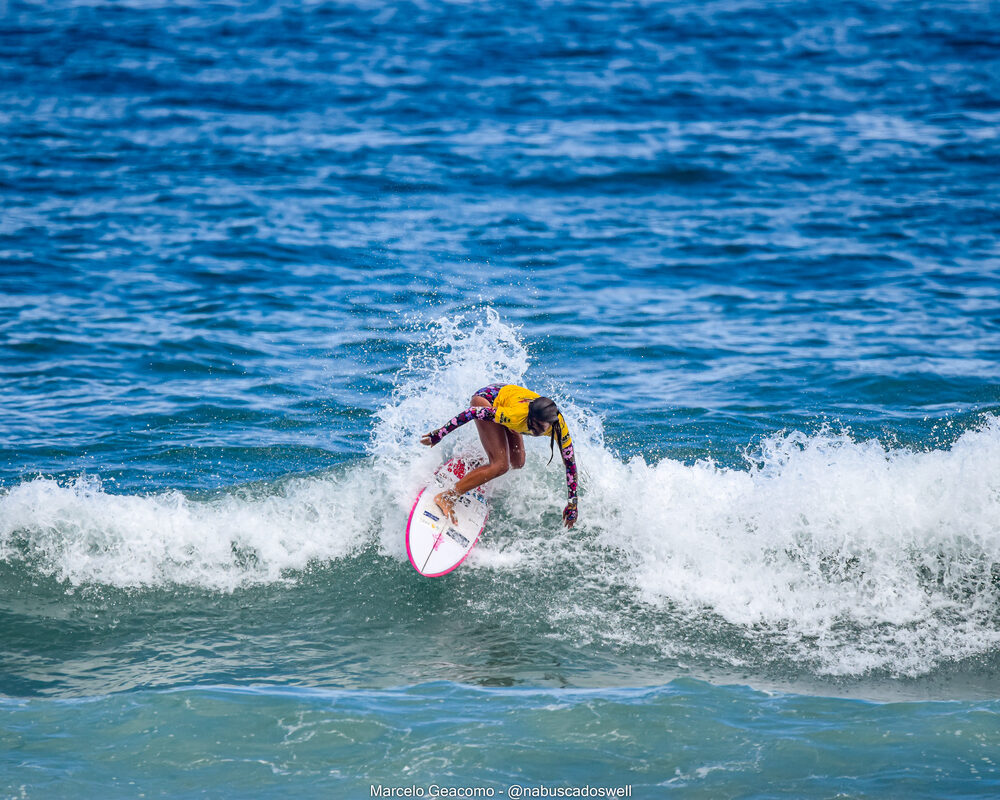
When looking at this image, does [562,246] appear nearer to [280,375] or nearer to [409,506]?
[280,375]

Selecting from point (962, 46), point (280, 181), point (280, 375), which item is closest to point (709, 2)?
point (962, 46)

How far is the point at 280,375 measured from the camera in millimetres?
15961

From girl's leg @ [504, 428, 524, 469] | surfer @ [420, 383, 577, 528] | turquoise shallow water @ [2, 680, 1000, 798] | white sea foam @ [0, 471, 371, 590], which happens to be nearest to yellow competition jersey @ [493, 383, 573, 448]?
surfer @ [420, 383, 577, 528]

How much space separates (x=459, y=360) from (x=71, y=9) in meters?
27.8

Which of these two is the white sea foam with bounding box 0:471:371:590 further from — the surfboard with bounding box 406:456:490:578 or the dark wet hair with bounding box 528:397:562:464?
the dark wet hair with bounding box 528:397:562:464

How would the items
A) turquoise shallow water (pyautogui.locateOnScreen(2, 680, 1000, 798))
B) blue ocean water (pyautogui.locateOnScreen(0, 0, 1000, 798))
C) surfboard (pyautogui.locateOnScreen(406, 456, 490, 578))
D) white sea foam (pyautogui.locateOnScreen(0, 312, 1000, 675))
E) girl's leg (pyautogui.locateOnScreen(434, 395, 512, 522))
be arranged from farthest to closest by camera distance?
girl's leg (pyautogui.locateOnScreen(434, 395, 512, 522)) < surfboard (pyautogui.locateOnScreen(406, 456, 490, 578)) < white sea foam (pyautogui.locateOnScreen(0, 312, 1000, 675)) < blue ocean water (pyautogui.locateOnScreen(0, 0, 1000, 798)) < turquoise shallow water (pyautogui.locateOnScreen(2, 680, 1000, 798))

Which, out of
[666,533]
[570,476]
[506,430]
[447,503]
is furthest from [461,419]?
[666,533]

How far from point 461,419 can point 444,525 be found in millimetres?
1198

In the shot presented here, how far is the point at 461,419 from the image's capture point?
10297mm

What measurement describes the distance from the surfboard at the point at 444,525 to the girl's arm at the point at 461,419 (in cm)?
80

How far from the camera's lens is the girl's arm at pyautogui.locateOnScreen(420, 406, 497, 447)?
33.8ft

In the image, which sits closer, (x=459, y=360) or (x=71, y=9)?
(x=459, y=360)

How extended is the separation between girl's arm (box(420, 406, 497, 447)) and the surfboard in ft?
2.63

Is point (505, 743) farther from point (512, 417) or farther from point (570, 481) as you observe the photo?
point (512, 417)
